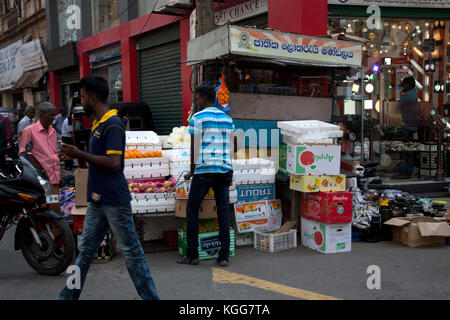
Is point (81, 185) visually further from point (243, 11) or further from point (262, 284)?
point (243, 11)

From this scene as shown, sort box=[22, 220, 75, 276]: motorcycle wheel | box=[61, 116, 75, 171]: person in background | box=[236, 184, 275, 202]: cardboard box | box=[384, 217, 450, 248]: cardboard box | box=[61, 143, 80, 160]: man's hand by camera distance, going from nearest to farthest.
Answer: box=[61, 143, 80, 160]: man's hand, box=[22, 220, 75, 276]: motorcycle wheel, box=[384, 217, 450, 248]: cardboard box, box=[236, 184, 275, 202]: cardboard box, box=[61, 116, 75, 171]: person in background

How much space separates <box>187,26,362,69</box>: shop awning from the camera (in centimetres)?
646

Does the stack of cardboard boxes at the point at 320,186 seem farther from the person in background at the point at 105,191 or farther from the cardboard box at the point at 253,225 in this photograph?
the person in background at the point at 105,191

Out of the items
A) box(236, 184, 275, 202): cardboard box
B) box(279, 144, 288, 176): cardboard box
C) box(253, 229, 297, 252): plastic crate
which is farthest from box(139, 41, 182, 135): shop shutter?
box(253, 229, 297, 252): plastic crate

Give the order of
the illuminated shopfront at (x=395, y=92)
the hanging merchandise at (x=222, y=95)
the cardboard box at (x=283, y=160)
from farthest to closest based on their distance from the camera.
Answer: the illuminated shopfront at (x=395, y=92)
the hanging merchandise at (x=222, y=95)
the cardboard box at (x=283, y=160)

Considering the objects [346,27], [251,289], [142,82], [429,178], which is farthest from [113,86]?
[251,289]

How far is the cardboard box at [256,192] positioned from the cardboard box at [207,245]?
2.51ft

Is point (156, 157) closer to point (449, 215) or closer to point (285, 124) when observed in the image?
point (285, 124)

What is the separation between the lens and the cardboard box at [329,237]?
574 cm

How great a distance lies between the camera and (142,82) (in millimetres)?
14945

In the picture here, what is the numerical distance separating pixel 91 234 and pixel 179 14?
9.45 m

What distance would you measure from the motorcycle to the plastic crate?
94.6 inches

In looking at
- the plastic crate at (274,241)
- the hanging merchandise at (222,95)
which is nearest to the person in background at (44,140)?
the hanging merchandise at (222,95)

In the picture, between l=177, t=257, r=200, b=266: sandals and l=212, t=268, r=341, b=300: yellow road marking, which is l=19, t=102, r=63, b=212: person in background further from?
l=212, t=268, r=341, b=300: yellow road marking
